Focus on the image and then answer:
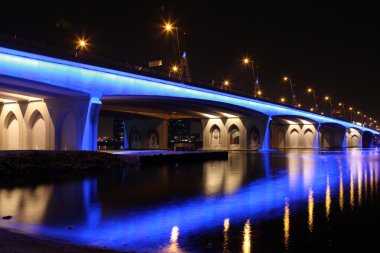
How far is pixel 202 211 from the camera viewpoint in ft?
41.4

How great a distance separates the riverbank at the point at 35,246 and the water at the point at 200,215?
72 cm

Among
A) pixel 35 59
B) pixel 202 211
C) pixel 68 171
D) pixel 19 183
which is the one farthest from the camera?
pixel 35 59

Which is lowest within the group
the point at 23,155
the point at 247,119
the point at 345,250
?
the point at 345,250

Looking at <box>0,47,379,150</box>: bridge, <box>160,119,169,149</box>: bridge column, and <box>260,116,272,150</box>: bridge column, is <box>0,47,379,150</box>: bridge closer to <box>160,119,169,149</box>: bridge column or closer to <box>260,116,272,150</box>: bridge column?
<box>260,116,272,150</box>: bridge column

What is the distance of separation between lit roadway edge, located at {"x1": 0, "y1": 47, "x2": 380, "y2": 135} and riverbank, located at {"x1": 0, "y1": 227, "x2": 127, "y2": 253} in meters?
23.0

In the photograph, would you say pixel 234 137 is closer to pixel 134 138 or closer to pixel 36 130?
pixel 134 138

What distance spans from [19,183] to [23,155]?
15.0 feet

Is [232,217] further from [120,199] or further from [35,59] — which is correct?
[35,59]

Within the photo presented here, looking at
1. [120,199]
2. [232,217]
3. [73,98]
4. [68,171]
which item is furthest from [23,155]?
[232,217]

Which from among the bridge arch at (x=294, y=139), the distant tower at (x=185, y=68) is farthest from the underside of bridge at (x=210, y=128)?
the bridge arch at (x=294, y=139)

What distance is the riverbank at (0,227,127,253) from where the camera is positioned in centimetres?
711

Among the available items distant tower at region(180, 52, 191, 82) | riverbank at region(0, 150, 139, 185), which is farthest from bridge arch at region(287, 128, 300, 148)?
riverbank at region(0, 150, 139, 185)

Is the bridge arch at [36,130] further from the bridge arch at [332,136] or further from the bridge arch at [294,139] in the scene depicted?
the bridge arch at [332,136]

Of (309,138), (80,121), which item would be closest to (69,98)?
(80,121)
